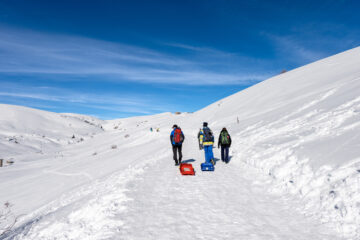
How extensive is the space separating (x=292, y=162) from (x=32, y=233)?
28.1 feet

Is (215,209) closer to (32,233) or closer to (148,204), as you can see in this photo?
(148,204)

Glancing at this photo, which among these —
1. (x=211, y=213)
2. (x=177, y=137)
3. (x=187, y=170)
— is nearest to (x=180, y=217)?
(x=211, y=213)

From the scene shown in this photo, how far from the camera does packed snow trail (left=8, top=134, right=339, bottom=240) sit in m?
4.49

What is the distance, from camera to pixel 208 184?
7.86 meters

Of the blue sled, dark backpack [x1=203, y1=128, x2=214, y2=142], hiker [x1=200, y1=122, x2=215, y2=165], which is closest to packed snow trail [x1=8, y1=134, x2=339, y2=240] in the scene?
the blue sled

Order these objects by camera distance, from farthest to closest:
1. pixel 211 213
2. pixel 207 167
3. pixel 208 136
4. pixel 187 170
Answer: pixel 208 136 → pixel 207 167 → pixel 187 170 → pixel 211 213

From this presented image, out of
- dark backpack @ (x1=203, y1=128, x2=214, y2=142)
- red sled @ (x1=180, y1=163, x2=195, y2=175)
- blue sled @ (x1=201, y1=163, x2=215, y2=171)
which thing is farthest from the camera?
dark backpack @ (x1=203, y1=128, x2=214, y2=142)

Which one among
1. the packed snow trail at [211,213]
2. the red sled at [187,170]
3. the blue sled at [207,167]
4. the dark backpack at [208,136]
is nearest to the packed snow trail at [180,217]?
the packed snow trail at [211,213]

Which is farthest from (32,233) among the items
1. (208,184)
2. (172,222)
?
(208,184)

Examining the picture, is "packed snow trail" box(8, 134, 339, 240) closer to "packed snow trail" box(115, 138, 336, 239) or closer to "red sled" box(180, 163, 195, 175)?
"packed snow trail" box(115, 138, 336, 239)

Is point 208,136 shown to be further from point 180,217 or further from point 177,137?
point 180,217

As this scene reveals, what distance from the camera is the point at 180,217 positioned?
5.20 meters

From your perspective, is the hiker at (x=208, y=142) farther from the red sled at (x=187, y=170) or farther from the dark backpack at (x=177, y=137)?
the red sled at (x=187, y=170)

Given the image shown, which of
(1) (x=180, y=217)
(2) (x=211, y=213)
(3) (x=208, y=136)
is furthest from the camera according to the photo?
(3) (x=208, y=136)
